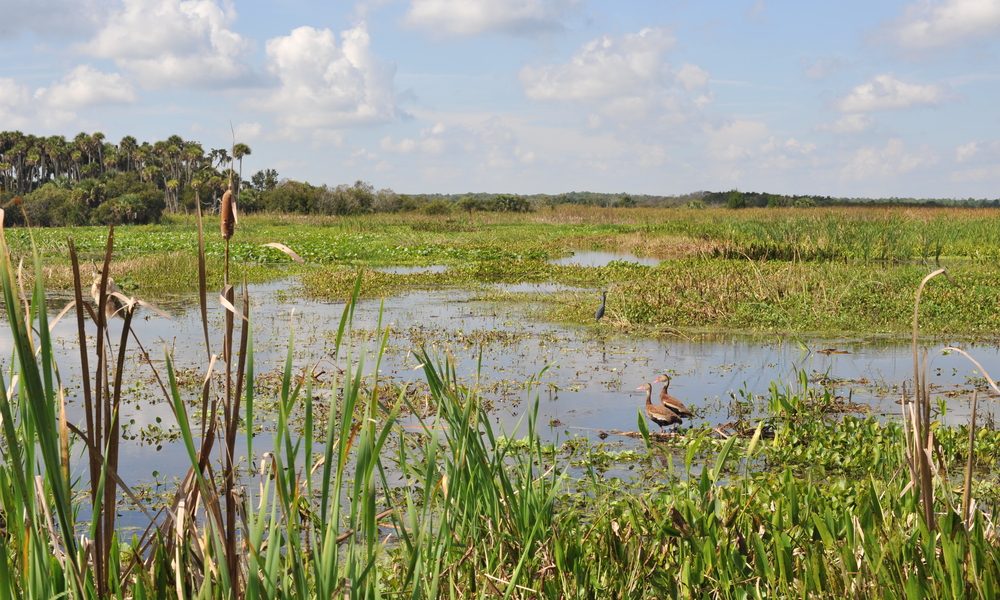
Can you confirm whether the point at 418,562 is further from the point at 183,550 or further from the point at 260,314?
the point at 260,314

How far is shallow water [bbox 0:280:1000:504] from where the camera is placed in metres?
7.11

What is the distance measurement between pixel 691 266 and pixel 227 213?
56.2ft

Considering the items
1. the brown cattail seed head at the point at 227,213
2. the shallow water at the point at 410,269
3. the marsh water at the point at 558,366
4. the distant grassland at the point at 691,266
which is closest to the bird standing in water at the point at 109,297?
the brown cattail seed head at the point at 227,213

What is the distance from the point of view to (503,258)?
22.1 metres

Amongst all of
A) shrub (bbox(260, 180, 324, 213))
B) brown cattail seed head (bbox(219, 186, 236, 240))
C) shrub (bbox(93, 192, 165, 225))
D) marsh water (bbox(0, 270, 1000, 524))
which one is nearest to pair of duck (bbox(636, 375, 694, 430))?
marsh water (bbox(0, 270, 1000, 524))

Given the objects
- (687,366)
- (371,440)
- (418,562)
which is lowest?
(687,366)

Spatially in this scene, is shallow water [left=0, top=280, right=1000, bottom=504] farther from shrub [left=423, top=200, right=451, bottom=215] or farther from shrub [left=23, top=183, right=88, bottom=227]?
shrub [left=423, top=200, right=451, bottom=215]

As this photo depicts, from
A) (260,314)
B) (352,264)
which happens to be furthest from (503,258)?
(260,314)

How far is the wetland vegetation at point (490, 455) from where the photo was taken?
5.51 ft

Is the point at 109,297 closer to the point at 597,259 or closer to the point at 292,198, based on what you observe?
the point at 597,259

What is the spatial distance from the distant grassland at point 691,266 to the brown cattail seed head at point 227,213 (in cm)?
213

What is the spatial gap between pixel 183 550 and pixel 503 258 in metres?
20.3

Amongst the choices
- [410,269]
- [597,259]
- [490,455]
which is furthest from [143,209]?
[490,455]

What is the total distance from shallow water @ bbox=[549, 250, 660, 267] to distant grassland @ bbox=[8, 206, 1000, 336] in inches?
15.5
